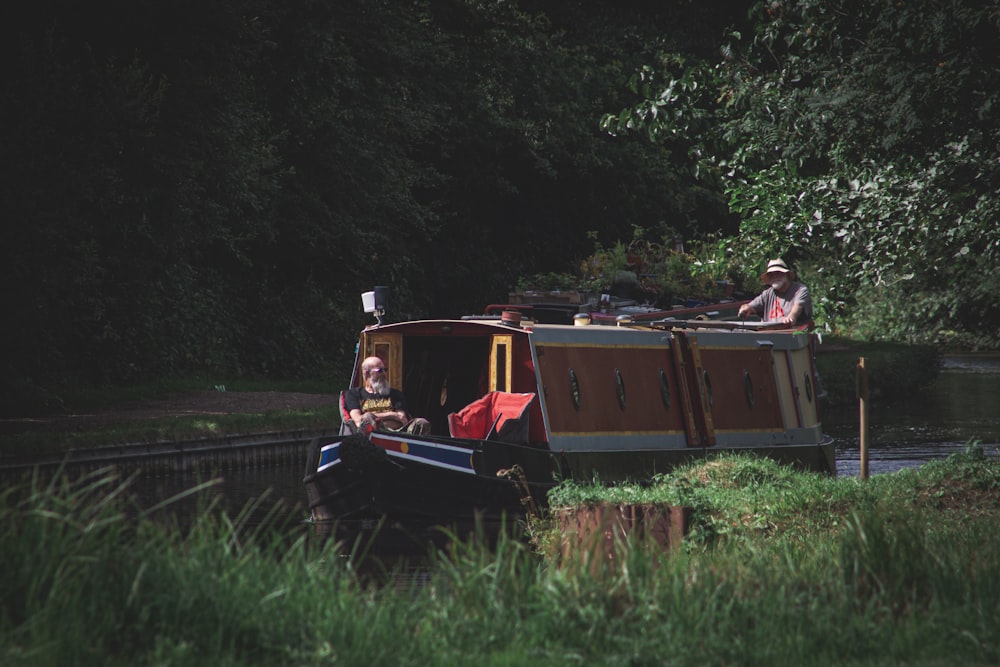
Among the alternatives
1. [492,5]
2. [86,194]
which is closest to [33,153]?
[86,194]

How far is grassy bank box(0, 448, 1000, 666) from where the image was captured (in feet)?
18.2

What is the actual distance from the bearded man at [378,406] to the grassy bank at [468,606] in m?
5.76

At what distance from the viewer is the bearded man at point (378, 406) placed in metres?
12.9

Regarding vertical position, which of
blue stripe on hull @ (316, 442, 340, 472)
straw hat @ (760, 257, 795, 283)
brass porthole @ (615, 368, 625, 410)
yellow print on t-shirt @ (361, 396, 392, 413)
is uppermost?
straw hat @ (760, 257, 795, 283)

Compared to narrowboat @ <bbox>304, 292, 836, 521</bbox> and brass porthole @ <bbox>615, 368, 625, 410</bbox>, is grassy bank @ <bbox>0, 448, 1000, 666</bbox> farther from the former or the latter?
brass porthole @ <bbox>615, 368, 625, 410</bbox>

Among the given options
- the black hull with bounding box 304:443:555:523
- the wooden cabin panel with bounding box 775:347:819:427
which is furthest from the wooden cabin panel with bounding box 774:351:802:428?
the black hull with bounding box 304:443:555:523

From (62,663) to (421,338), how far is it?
31.9 ft

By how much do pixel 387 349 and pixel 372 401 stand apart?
54.3 inches

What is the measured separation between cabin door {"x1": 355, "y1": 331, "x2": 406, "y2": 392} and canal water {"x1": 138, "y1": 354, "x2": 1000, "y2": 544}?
5.67ft

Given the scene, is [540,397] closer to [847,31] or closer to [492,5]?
[847,31]

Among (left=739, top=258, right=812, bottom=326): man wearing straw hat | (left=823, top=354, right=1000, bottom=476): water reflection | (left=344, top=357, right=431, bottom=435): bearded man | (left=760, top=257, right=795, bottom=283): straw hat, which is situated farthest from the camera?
(left=823, top=354, right=1000, bottom=476): water reflection

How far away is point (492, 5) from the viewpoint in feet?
113

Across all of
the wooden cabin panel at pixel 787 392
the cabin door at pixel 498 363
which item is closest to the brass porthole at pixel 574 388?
the cabin door at pixel 498 363

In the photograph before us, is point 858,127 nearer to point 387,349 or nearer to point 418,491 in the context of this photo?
point 418,491
